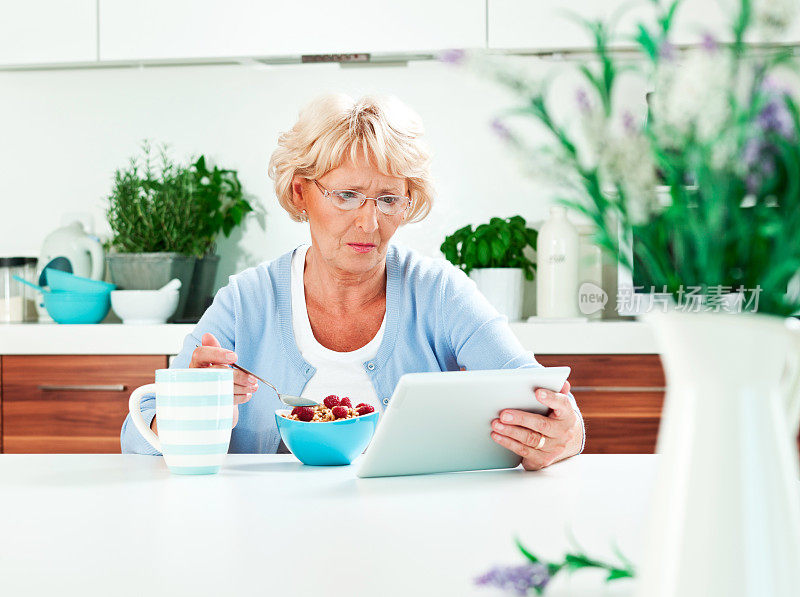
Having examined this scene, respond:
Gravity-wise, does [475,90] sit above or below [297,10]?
below

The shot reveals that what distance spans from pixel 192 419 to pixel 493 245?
1.77 metres

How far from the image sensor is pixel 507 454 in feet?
3.59

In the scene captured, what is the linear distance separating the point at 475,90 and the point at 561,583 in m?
2.54

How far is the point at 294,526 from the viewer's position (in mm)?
761

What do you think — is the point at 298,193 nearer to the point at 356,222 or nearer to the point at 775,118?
the point at 356,222

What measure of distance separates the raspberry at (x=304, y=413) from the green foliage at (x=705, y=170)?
0.82 metres

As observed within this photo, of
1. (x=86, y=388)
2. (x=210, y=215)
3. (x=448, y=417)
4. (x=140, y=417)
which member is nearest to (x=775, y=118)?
(x=448, y=417)

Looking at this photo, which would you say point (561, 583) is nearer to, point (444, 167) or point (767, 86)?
point (767, 86)

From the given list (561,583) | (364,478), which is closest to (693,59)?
(561,583)

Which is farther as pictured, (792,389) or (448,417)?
(448,417)

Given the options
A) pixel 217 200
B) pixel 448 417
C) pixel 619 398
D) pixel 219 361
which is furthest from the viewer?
pixel 217 200

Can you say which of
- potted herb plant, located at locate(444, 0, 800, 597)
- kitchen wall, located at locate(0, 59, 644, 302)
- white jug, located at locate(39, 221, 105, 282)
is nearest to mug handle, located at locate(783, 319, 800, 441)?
potted herb plant, located at locate(444, 0, 800, 597)

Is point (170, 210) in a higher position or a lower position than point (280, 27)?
lower

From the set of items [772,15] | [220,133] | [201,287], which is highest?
[220,133]
